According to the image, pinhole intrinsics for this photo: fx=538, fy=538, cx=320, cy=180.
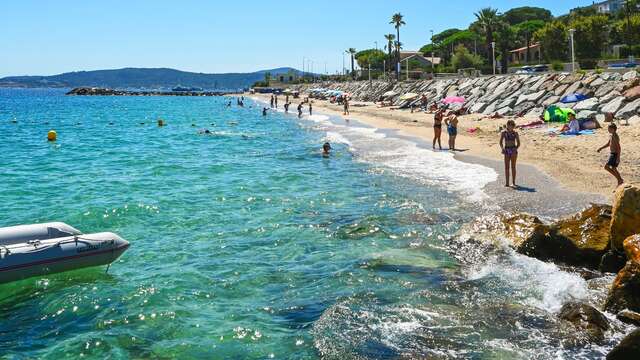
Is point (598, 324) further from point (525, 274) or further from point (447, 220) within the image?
point (447, 220)

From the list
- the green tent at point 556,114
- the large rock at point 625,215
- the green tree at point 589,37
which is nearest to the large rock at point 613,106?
the green tent at point 556,114

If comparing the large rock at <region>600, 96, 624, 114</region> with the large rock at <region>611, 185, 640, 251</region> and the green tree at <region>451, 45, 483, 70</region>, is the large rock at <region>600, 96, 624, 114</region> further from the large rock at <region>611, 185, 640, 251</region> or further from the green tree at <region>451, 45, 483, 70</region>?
the green tree at <region>451, 45, 483, 70</region>

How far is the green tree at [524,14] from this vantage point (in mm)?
121062

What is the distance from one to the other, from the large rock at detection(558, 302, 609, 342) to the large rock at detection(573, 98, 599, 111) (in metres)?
22.4

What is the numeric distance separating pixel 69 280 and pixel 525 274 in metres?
7.86

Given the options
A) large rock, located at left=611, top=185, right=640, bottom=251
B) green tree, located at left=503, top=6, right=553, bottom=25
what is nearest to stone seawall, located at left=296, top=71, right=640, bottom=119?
large rock, located at left=611, top=185, right=640, bottom=251

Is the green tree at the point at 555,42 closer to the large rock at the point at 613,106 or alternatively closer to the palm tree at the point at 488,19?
the palm tree at the point at 488,19

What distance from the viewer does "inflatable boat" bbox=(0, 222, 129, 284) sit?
28.5 feet

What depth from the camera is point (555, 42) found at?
6128cm

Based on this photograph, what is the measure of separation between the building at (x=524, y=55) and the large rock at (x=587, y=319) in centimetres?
7291

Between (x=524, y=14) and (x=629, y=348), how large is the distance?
13056 cm

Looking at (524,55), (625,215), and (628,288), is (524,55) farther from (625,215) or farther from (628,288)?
(628,288)

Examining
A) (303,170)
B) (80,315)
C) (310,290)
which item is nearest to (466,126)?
(303,170)

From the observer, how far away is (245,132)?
134ft
